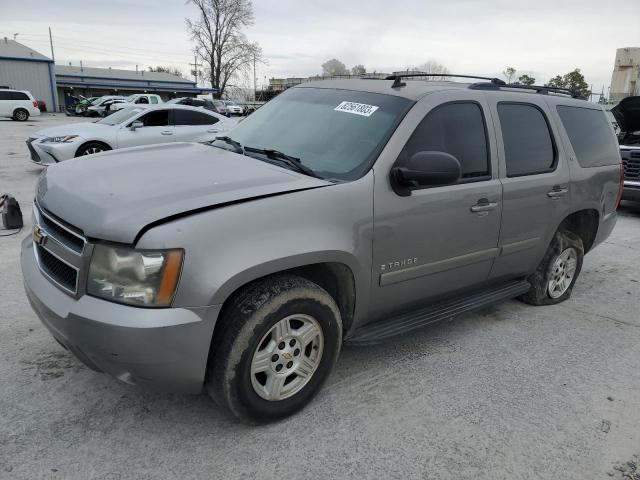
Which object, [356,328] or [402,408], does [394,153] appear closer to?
[356,328]

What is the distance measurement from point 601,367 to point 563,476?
1386 mm

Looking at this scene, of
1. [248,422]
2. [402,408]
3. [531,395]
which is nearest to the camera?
[248,422]

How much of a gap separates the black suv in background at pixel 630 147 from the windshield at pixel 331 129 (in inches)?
270

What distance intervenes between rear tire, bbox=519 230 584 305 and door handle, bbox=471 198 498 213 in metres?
1.21

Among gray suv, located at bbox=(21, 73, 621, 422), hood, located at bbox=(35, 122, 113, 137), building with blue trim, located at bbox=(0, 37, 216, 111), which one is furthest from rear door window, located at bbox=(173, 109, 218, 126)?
building with blue trim, located at bbox=(0, 37, 216, 111)

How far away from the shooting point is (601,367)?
359 centimetres

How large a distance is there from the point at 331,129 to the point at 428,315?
1391 millimetres

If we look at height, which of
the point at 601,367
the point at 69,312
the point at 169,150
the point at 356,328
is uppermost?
the point at 169,150

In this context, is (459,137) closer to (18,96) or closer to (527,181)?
(527,181)

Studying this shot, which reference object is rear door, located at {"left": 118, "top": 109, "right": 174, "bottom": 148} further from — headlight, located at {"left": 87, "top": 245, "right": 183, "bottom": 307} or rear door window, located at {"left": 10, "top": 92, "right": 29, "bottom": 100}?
rear door window, located at {"left": 10, "top": 92, "right": 29, "bottom": 100}

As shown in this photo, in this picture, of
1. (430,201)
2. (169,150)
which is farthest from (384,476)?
(169,150)

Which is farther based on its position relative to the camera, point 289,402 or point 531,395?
point 531,395

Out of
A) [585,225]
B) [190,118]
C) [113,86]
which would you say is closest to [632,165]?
[585,225]

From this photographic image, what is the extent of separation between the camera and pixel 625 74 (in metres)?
21.1
